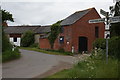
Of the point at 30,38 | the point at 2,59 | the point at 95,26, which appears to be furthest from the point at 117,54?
the point at 30,38

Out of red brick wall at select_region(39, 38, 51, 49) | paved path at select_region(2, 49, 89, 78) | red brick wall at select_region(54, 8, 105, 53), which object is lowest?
paved path at select_region(2, 49, 89, 78)

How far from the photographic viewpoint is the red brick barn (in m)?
30.7

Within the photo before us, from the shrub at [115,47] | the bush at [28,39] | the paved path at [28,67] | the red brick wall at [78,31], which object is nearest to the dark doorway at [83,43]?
the red brick wall at [78,31]

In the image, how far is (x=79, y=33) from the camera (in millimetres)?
31359

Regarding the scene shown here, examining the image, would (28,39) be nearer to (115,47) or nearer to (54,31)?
(54,31)

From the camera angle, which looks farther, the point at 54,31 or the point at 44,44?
the point at 44,44

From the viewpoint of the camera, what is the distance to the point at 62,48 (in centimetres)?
3225

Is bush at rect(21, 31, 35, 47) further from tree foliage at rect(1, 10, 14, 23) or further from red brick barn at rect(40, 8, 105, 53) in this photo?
tree foliage at rect(1, 10, 14, 23)

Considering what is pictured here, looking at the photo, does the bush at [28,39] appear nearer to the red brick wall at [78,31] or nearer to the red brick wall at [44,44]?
the red brick wall at [44,44]

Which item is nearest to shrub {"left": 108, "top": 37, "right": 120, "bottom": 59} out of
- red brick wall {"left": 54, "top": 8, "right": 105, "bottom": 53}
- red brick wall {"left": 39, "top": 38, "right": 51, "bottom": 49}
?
red brick wall {"left": 54, "top": 8, "right": 105, "bottom": 53}

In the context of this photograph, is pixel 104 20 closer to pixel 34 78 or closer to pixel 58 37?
pixel 34 78

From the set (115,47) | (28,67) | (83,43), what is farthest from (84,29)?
(115,47)

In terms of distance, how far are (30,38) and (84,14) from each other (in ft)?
69.0

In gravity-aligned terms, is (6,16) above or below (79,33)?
above
